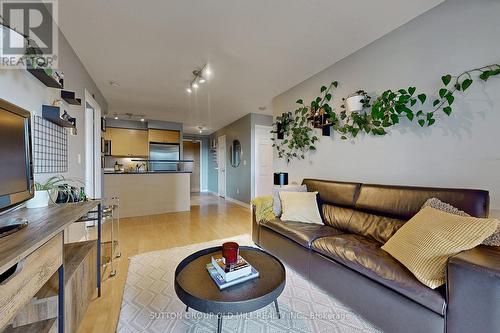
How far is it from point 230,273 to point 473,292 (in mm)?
1151

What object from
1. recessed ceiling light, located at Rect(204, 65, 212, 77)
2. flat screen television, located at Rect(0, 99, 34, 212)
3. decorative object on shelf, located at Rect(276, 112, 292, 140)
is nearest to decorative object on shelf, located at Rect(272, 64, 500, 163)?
decorative object on shelf, located at Rect(276, 112, 292, 140)

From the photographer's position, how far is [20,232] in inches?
36.0

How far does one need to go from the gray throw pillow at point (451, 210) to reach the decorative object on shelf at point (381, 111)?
693 mm

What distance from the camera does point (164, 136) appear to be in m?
6.22

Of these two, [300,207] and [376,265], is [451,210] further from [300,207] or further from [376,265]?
[300,207]

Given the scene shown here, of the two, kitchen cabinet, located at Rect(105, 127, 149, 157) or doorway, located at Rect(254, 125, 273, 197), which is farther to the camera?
kitchen cabinet, located at Rect(105, 127, 149, 157)

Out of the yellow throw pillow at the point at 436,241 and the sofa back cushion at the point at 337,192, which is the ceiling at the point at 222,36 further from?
the yellow throw pillow at the point at 436,241

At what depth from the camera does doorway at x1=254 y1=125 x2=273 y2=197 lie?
5.23m

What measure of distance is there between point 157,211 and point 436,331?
4519 millimetres

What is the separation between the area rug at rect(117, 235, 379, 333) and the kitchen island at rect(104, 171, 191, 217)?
2688mm

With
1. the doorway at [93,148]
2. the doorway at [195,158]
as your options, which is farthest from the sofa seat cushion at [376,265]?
the doorway at [195,158]

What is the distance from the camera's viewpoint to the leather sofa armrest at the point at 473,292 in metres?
0.91

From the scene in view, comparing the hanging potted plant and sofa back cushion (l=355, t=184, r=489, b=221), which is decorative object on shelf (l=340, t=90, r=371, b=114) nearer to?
the hanging potted plant

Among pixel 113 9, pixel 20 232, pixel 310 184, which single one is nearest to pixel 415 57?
pixel 310 184
